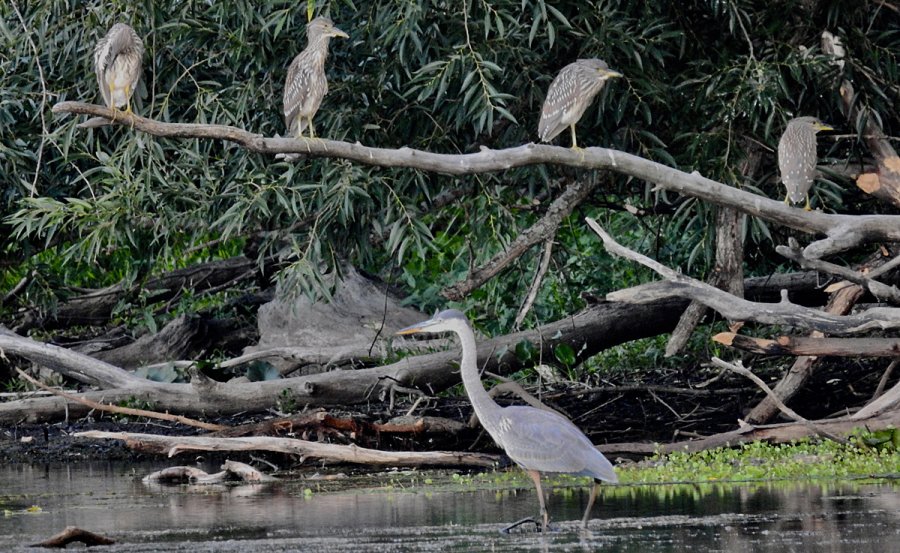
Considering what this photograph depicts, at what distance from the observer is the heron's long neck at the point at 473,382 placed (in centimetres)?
786

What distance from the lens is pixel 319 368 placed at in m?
13.3

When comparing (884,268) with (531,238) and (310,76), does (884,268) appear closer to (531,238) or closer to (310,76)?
(531,238)

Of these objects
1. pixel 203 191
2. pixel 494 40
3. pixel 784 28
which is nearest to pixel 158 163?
pixel 203 191

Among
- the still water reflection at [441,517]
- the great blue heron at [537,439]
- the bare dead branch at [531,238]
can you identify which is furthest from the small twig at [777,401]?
the bare dead branch at [531,238]

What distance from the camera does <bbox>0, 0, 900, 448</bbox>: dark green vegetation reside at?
34.1 feet

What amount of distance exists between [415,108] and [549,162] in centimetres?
280

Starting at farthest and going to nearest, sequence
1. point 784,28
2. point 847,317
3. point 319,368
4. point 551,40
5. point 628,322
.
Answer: point 319,368 < point 628,322 < point 784,28 < point 551,40 < point 847,317

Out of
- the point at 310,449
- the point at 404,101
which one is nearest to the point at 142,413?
the point at 310,449

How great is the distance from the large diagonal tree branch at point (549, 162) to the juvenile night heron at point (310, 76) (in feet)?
5.15

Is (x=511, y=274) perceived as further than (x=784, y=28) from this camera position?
Yes

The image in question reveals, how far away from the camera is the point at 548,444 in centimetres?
732

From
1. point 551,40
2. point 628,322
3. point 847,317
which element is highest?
point 551,40

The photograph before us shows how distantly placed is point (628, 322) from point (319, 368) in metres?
3.13

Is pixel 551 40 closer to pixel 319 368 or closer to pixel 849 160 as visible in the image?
pixel 849 160
